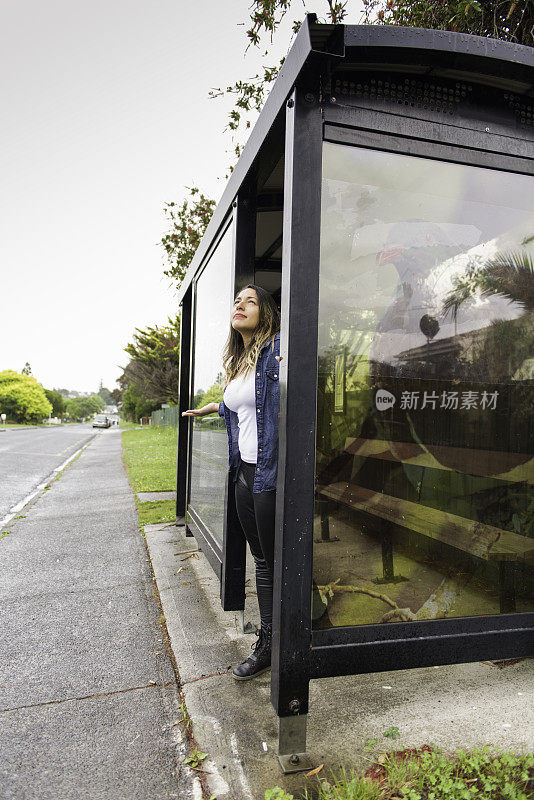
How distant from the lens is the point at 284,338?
6.98 feet

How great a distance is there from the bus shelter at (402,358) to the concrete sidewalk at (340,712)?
0.56ft

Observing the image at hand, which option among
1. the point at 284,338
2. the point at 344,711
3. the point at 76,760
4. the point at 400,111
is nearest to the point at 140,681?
the point at 76,760

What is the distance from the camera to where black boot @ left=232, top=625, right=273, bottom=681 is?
265cm

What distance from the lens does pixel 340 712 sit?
7.64 ft

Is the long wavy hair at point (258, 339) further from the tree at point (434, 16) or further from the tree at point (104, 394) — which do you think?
the tree at point (104, 394)

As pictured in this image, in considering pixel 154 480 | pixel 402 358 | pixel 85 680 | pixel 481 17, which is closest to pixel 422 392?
pixel 402 358

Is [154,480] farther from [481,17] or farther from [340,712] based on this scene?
[481,17]

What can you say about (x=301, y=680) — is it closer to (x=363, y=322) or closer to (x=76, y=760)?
(x=76, y=760)

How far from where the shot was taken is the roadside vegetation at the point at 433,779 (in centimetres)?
176

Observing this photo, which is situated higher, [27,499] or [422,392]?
[422,392]

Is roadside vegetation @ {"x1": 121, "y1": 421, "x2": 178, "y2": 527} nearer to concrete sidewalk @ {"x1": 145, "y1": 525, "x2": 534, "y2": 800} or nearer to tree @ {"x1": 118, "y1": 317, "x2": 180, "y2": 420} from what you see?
concrete sidewalk @ {"x1": 145, "y1": 525, "x2": 534, "y2": 800}

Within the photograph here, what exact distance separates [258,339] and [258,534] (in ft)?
3.31

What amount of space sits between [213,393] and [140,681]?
85.9 inches

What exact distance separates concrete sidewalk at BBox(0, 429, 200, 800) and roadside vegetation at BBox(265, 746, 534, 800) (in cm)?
51
